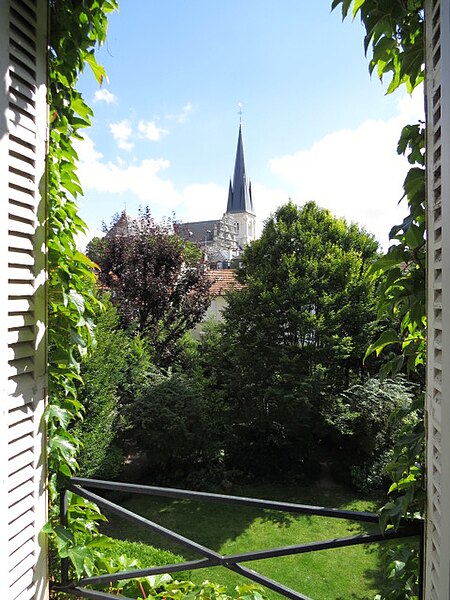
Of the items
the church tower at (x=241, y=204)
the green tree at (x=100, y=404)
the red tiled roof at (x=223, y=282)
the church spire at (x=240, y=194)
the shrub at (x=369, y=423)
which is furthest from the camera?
the church tower at (x=241, y=204)

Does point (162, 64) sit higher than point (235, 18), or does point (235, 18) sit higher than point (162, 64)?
point (162, 64)

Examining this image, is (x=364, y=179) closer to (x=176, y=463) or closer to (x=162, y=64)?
(x=162, y=64)

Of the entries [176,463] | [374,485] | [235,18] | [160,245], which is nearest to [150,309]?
[160,245]

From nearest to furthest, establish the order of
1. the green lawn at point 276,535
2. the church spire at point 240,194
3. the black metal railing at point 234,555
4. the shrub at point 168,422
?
1. the black metal railing at point 234,555
2. the green lawn at point 276,535
3. the shrub at point 168,422
4. the church spire at point 240,194

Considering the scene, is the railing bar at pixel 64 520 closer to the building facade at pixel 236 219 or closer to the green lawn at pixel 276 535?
the green lawn at pixel 276 535

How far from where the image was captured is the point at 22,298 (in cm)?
124

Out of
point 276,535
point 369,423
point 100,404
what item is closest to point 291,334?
point 369,423

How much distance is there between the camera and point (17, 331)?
47.3 inches

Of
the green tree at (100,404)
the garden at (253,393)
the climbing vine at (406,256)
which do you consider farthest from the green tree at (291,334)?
the climbing vine at (406,256)

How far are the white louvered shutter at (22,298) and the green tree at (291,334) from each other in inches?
237

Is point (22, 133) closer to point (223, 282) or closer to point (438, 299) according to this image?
point (438, 299)

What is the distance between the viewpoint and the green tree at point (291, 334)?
7.31 meters

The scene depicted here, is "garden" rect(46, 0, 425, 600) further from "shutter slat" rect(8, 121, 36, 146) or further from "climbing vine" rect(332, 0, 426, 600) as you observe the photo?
"shutter slat" rect(8, 121, 36, 146)

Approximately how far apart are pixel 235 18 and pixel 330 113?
3.95ft
